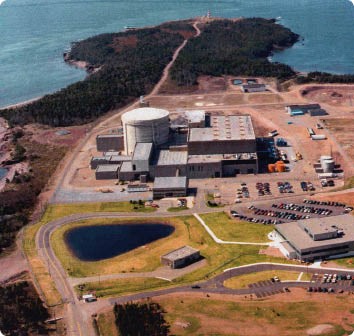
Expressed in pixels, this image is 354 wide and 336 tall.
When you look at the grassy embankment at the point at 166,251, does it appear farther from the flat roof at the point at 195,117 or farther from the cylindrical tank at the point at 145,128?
the flat roof at the point at 195,117

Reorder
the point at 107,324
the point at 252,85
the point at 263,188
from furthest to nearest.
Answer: the point at 252,85, the point at 263,188, the point at 107,324

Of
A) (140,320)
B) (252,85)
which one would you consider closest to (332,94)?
(252,85)

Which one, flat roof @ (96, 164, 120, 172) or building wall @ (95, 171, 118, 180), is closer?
building wall @ (95, 171, 118, 180)

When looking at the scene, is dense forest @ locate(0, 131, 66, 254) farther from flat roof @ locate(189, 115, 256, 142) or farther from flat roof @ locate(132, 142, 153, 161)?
flat roof @ locate(189, 115, 256, 142)

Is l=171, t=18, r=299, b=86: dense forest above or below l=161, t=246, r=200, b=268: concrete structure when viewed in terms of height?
above

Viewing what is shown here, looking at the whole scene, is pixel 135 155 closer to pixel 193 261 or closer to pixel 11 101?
pixel 193 261

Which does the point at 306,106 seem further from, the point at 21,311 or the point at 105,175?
the point at 21,311

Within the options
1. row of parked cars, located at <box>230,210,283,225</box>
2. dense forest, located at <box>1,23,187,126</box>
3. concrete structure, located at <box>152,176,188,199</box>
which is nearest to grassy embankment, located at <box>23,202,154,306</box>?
concrete structure, located at <box>152,176,188,199</box>
